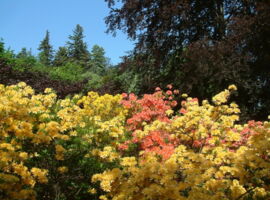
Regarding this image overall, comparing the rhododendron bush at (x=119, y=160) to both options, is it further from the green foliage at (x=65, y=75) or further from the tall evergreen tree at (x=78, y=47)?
the tall evergreen tree at (x=78, y=47)

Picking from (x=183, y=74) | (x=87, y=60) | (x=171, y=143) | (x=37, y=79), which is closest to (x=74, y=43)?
(x=87, y=60)

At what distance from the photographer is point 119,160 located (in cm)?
402

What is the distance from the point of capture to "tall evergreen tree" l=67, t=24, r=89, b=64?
52531 mm

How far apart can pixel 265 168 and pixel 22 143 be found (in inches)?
98.9

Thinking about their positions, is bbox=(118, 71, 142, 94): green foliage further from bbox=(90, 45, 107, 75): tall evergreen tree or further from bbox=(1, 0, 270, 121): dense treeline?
bbox=(90, 45, 107, 75): tall evergreen tree

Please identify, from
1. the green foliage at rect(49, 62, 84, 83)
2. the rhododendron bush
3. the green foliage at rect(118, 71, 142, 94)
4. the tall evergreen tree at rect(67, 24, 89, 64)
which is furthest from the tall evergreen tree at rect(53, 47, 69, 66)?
the rhododendron bush

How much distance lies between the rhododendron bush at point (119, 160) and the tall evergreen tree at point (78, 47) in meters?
48.5

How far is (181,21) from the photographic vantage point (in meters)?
9.51

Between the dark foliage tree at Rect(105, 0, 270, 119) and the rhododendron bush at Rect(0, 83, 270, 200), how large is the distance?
10.8 ft

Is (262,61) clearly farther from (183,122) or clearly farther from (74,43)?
(74,43)

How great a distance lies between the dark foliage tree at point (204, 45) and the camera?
26.6 ft

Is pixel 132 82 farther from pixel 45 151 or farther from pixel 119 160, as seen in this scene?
pixel 45 151

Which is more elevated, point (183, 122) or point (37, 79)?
point (37, 79)

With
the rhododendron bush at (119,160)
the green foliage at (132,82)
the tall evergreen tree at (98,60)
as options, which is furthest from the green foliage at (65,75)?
the tall evergreen tree at (98,60)
